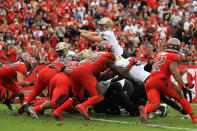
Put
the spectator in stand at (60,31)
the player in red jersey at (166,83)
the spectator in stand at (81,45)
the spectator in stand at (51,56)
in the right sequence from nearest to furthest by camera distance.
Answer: the player in red jersey at (166,83) → the spectator in stand at (51,56) → the spectator in stand at (81,45) → the spectator in stand at (60,31)

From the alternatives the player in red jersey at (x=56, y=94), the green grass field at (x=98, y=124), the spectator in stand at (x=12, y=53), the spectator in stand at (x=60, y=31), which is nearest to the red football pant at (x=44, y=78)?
the player in red jersey at (x=56, y=94)

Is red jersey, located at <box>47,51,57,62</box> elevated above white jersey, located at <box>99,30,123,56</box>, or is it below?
below

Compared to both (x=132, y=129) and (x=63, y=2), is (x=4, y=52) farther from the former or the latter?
(x=132, y=129)

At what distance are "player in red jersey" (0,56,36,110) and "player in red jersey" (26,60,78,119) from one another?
1224mm

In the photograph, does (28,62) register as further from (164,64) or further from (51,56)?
(51,56)

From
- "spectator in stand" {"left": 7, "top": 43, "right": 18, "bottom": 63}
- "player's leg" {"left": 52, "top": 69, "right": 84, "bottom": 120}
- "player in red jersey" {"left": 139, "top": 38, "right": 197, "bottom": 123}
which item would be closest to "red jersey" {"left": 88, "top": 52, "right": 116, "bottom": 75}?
"player's leg" {"left": 52, "top": 69, "right": 84, "bottom": 120}

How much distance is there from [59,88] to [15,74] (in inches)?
79.7

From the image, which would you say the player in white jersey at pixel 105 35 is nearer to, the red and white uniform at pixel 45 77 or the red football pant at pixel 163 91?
the red and white uniform at pixel 45 77

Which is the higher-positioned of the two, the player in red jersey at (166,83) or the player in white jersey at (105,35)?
the player in white jersey at (105,35)

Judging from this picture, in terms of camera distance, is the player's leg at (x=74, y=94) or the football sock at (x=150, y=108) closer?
the football sock at (x=150, y=108)

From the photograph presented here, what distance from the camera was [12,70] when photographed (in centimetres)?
1141

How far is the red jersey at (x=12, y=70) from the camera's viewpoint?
36.8 ft

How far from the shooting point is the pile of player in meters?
8.99

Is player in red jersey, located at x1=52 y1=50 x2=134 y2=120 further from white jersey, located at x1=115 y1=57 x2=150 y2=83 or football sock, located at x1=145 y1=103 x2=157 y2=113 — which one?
football sock, located at x1=145 y1=103 x2=157 y2=113
